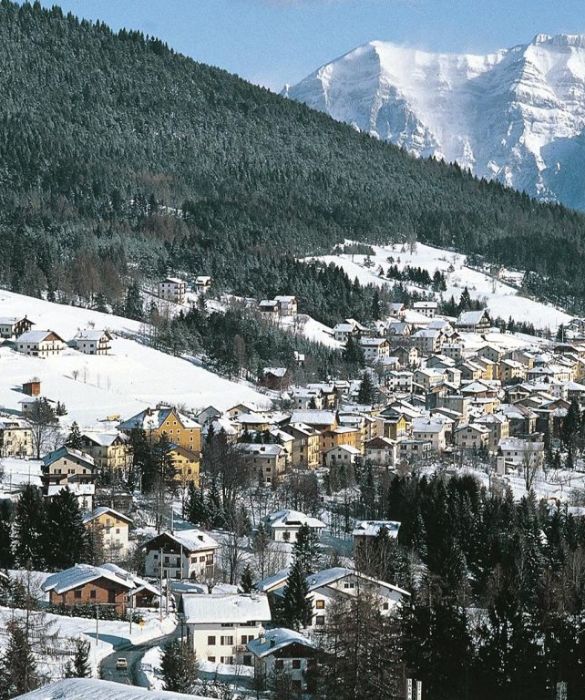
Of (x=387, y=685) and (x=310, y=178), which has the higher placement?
(x=310, y=178)

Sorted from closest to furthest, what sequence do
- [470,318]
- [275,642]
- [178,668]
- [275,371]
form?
[178,668] < [275,642] < [275,371] < [470,318]

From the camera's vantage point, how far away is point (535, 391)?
3489 inches

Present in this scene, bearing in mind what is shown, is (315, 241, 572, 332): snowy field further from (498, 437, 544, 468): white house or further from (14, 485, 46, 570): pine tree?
(14, 485, 46, 570): pine tree

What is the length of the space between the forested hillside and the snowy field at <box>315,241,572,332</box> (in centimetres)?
462

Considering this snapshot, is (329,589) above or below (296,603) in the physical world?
above

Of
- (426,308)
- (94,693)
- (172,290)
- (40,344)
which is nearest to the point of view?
(94,693)

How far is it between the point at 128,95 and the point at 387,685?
166 meters

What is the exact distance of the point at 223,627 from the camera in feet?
116

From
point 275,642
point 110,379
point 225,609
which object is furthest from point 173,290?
point 275,642

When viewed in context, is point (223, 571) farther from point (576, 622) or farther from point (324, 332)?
point (324, 332)

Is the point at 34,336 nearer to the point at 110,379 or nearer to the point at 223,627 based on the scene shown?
the point at 110,379

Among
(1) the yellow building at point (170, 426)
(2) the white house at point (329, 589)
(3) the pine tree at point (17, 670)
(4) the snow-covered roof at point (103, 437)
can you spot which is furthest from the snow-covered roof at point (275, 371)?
(3) the pine tree at point (17, 670)

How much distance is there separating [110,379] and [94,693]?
5891 cm

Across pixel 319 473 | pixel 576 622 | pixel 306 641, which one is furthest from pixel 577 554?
pixel 319 473
